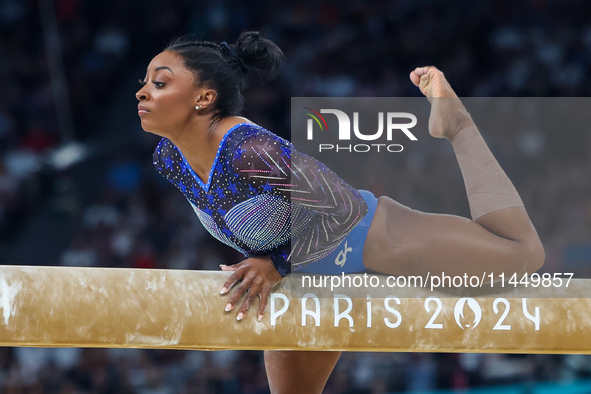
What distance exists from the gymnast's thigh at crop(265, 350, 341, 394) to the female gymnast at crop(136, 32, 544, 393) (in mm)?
512

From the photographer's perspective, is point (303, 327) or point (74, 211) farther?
point (74, 211)

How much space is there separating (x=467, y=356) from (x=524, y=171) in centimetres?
263

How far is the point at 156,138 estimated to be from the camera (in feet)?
19.8

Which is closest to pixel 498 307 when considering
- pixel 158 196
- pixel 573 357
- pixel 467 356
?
pixel 467 356

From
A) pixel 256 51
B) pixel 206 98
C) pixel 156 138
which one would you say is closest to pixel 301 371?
pixel 206 98

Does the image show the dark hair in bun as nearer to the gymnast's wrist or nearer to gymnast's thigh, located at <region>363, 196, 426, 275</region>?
the gymnast's wrist

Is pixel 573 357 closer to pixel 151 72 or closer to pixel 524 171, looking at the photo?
pixel 524 171

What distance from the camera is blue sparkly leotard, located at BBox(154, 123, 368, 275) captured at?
6.12 feet

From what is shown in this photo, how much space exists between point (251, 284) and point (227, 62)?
0.80 meters

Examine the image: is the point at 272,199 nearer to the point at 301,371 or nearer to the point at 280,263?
the point at 280,263

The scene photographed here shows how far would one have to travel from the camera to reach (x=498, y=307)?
200 cm

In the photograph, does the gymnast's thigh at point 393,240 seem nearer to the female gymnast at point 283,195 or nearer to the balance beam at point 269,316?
the female gymnast at point 283,195

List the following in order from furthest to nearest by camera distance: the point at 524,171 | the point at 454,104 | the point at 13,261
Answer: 1. the point at 13,261
2. the point at 524,171
3. the point at 454,104

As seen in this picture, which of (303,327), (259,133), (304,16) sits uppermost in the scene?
(304,16)
